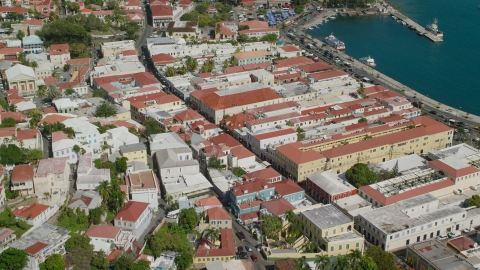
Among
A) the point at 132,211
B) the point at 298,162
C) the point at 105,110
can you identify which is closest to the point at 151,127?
the point at 105,110

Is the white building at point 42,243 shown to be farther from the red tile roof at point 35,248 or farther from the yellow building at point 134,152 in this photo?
the yellow building at point 134,152

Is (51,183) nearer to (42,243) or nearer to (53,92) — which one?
(42,243)

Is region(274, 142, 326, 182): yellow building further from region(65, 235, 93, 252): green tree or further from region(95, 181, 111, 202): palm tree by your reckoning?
region(65, 235, 93, 252): green tree

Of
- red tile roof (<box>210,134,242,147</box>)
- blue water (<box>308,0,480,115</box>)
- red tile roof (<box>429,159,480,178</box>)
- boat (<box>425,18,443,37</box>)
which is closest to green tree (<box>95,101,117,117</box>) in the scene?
red tile roof (<box>210,134,242,147</box>)

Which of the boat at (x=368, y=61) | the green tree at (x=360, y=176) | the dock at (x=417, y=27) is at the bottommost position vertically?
the green tree at (x=360, y=176)

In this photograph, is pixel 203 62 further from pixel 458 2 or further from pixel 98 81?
pixel 458 2

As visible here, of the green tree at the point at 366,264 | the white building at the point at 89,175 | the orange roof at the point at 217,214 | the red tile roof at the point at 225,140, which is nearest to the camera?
the green tree at the point at 366,264

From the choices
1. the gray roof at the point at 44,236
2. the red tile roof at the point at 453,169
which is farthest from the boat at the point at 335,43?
the gray roof at the point at 44,236
